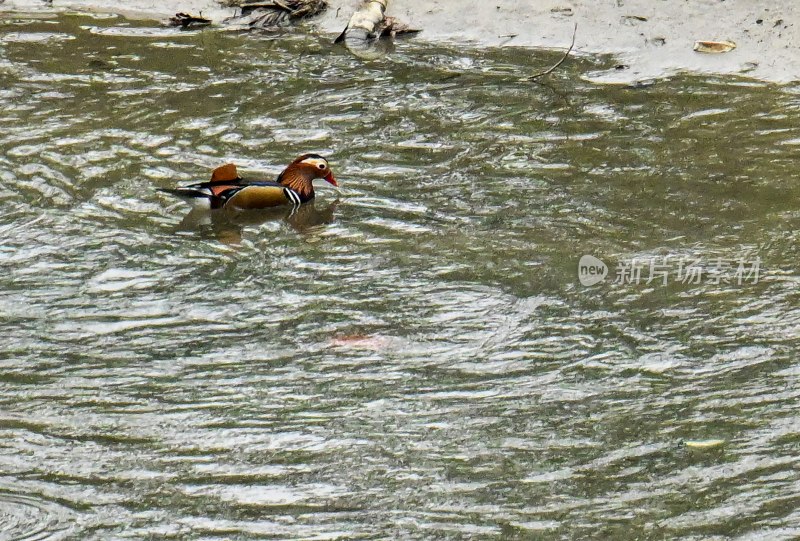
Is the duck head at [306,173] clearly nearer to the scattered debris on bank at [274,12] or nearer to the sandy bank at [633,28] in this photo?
the sandy bank at [633,28]

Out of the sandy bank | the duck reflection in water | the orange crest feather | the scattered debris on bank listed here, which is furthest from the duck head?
the scattered debris on bank

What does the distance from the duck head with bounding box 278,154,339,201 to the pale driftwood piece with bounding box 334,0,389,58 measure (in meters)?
3.49

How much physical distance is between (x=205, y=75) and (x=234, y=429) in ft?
20.4

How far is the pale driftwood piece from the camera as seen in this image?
38.7 ft

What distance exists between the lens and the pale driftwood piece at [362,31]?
1180 cm

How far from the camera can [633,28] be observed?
11414 mm

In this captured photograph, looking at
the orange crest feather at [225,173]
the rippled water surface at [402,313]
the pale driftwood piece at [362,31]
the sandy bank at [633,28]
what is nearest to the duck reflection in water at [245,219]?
the rippled water surface at [402,313]

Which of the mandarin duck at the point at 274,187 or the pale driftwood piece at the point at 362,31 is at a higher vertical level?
the pale driftwood piece at the point at 362,31

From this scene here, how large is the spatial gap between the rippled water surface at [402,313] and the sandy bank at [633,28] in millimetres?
438

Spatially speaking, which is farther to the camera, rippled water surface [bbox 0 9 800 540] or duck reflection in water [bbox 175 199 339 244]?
duck reflection in water [bbox 175 199 339 244]

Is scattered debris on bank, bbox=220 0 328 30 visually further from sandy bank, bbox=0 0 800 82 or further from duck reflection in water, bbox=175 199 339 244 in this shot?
duck reflection in water, bbox=175 199 339 244

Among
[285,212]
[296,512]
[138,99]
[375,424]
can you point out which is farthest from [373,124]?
[296,512]

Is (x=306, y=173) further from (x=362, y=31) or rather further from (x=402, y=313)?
(x=362, y=31)

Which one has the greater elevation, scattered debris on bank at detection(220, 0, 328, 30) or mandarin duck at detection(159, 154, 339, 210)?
scattered debris on bank at detection(220, 0, 328, 30)
